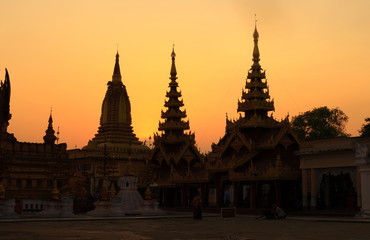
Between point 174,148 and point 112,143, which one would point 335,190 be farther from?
point 112,143

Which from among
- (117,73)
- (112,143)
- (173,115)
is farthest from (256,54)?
(117,73)

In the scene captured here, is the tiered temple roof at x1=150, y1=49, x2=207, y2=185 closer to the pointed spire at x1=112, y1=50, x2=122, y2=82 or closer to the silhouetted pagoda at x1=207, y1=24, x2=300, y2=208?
the silhouetted pagoda at x1=207, y1=24, x2=300, y2=208

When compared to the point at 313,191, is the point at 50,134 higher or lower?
higher

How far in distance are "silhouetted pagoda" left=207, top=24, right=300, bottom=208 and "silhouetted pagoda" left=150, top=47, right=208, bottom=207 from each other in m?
3.55

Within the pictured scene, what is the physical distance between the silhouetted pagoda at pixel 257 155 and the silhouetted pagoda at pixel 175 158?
355 centimetres

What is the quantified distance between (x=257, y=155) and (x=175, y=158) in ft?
43.4

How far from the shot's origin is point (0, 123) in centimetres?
5462

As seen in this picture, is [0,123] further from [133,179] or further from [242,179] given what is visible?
[242,179]

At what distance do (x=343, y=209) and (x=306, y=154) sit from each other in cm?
471

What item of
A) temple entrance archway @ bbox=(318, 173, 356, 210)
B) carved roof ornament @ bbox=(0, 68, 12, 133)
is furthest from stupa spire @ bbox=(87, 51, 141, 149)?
temple entrance archway @ bbox=(318, 173, 356, 210)

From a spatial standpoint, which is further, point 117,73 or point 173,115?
point 117,73

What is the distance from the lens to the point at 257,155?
4875 centimetres

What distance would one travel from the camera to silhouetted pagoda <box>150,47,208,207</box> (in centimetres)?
5481

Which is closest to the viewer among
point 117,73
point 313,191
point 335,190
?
point 313,191
